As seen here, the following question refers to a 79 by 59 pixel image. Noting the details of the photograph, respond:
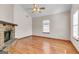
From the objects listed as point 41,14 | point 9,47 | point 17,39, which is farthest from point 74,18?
point 9,47

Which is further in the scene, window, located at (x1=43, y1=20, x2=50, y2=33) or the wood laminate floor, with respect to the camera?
window, located at (x1=43, y1=20, x2=50, y2=33)

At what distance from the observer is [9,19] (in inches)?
77.1

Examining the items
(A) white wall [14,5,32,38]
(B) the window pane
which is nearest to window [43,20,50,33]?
(B) the window pane

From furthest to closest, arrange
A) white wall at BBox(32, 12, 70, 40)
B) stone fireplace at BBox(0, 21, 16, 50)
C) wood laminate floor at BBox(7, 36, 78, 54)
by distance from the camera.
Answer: white wall at BBox(32, 12, 70, 40) → wood laminate floor at BBox(7, 36, 78, 54) → stone fireplace at BBox(0, 21, 16, 50)

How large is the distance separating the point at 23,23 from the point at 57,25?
835mm

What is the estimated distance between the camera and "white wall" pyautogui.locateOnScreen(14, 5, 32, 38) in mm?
2006

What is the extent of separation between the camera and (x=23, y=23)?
207 centimetres

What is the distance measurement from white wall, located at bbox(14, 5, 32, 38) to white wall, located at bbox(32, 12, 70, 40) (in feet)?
0.40

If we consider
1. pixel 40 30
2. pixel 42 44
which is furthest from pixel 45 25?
pixel 42 44

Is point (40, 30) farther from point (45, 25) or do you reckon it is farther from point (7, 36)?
point (7, 36)

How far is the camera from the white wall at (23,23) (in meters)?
2.01

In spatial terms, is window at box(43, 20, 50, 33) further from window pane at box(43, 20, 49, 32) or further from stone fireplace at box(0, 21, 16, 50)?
stone fireplace at box(0, 21, 16, 50)

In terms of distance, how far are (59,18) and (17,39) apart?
3.52 ft
